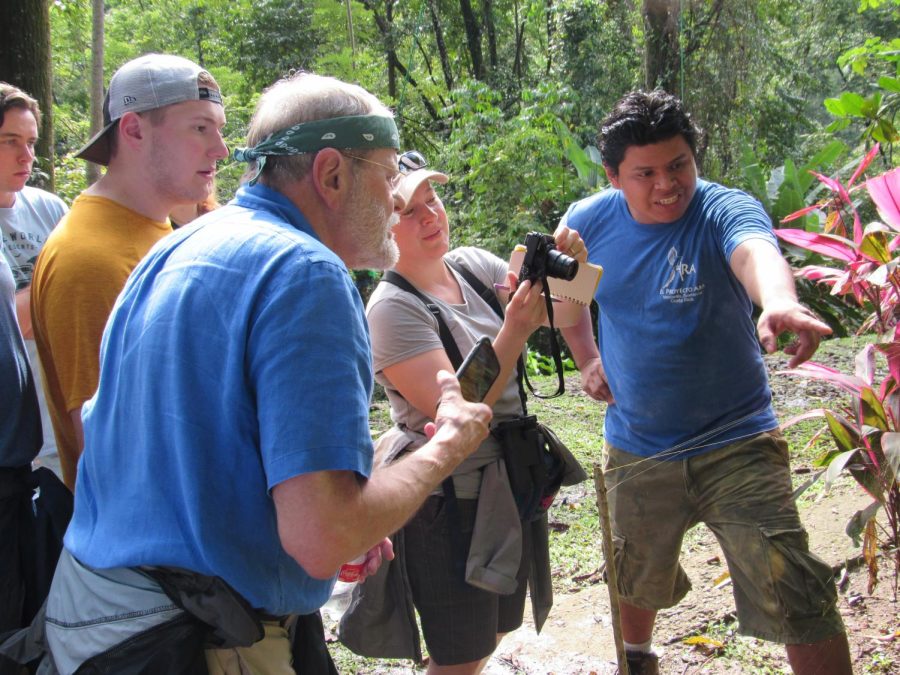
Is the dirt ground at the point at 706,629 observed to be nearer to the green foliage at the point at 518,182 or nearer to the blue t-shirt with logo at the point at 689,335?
the blue t-shirt with logo at the point at 689,335

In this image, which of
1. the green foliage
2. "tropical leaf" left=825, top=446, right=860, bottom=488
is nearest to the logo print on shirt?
"tropical leaf" left=825, top=446, right=860, bottom=488

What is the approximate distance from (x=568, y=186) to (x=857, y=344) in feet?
14.5

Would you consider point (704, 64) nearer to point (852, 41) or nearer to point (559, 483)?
point (559, 483)

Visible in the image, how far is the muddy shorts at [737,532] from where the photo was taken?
264cm

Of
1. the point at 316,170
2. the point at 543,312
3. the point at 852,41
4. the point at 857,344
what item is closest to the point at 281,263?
the point at 316,170

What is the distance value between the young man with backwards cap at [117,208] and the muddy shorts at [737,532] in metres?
1.79

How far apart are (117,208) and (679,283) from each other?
185 cm

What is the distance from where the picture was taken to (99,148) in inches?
102

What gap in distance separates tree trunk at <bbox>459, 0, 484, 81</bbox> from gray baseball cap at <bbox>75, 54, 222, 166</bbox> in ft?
51.6

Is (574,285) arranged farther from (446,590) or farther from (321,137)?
(321,137)

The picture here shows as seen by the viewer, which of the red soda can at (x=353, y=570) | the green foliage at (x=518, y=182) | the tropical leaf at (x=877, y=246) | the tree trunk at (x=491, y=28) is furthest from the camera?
the tree trunk at (x=491, y=28)

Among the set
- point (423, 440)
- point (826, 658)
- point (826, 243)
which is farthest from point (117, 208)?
point (826, 658)

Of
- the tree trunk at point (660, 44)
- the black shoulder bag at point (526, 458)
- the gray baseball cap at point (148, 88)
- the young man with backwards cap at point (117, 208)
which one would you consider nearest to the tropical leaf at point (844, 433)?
the black shoulder bag at point (526, 458)

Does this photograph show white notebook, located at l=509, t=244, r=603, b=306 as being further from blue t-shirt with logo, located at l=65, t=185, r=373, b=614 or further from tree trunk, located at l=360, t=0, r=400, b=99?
tree trunk, located at l=360, t=0, r=400, b=99
